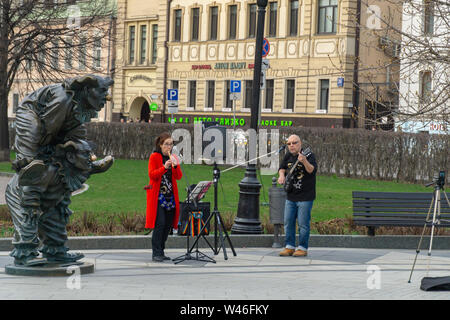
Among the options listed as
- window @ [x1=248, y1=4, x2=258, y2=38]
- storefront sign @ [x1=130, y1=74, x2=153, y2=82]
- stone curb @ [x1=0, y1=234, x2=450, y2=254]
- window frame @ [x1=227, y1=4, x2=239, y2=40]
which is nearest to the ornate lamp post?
stone curb @ [x1=0, y1=234, x2=450, y2=254]

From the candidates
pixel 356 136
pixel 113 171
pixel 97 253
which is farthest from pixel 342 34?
pixel 97 253

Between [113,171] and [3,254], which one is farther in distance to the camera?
[113,171]

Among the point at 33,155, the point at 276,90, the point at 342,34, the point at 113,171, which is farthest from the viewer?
the point at 276,90

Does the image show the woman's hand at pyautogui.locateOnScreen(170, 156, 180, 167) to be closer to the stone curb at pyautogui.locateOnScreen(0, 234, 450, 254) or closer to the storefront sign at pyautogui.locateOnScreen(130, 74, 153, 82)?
the stone curb at pyautogui.locateOnScreen(0, 234, 450, 254)

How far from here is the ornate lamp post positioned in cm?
1375

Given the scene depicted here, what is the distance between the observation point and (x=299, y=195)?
41.3ft

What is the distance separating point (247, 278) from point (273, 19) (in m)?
40.3

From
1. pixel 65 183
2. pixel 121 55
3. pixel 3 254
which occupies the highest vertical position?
pixel 121 55

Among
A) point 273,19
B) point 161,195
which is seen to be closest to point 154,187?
point 161,195

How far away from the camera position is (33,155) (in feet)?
31.2

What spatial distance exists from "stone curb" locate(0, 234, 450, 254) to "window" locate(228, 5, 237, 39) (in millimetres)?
39157

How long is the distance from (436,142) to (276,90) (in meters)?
23.2

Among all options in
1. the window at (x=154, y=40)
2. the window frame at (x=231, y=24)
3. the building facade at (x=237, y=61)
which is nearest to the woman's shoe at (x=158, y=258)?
the building facade at (x=237, y=61)
